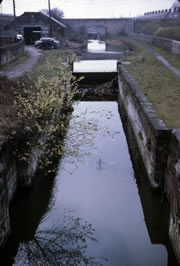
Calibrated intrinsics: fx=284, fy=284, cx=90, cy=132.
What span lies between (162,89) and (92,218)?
6.09m

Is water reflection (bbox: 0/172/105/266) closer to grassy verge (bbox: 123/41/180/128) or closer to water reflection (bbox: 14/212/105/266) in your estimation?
water reflection (bbox: 14/212/105/266)

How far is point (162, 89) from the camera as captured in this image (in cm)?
1036

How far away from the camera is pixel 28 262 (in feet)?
16.5

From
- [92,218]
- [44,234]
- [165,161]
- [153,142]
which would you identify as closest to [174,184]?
[165,161]

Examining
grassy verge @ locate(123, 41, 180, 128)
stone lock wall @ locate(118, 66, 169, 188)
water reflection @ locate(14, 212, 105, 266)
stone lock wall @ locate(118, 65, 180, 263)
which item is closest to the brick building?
grassy verge @ locate(123, 41, 180, 128)

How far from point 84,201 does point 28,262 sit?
1.98 m

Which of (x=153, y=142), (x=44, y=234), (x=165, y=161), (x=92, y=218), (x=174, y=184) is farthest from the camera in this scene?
(x=153, y=142)

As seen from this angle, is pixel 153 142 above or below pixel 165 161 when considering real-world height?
above

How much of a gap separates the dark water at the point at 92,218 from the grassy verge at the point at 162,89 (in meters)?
1.71

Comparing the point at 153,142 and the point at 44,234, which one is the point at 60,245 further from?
the point at 153,142

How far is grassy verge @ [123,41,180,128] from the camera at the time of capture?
727 cm

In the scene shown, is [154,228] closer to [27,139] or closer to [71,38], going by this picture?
[27,139]

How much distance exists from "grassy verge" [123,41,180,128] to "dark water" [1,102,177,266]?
5.61ft

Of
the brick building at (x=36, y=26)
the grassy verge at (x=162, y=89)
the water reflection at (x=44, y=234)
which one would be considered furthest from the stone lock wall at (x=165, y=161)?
the brick building at (x=36, y=26)
